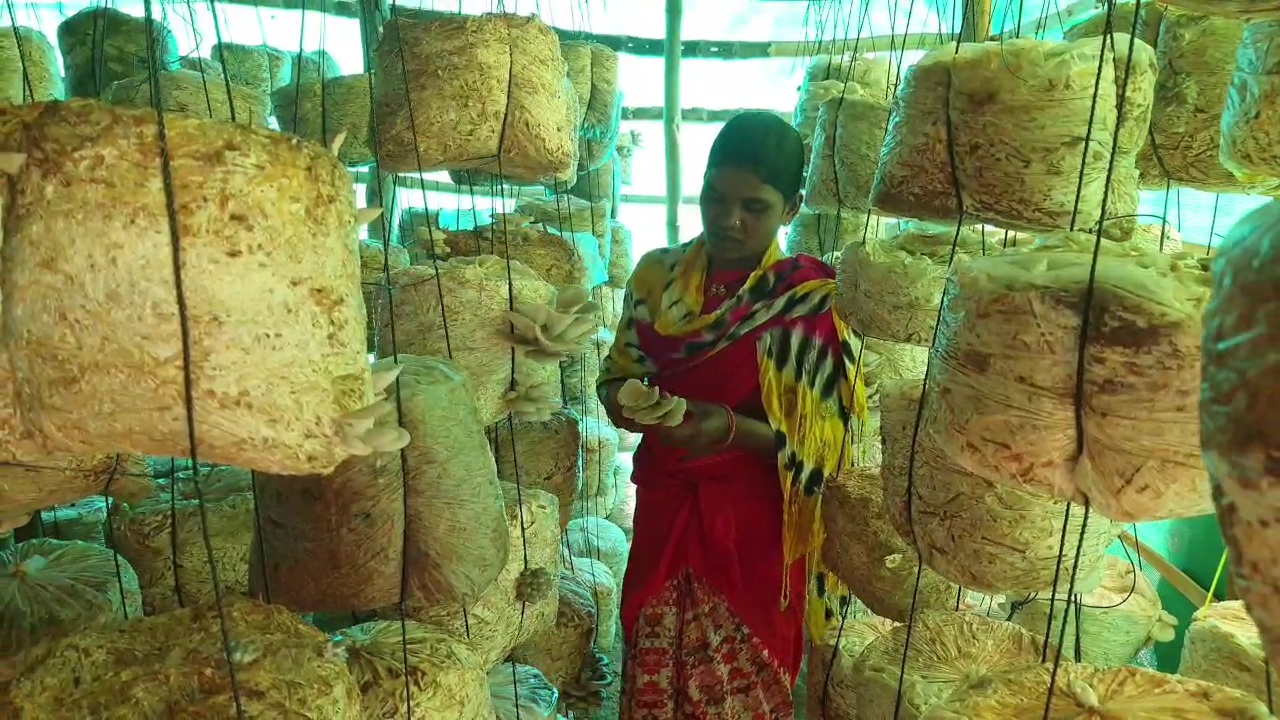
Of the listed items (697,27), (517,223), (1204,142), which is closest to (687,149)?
(697,27)

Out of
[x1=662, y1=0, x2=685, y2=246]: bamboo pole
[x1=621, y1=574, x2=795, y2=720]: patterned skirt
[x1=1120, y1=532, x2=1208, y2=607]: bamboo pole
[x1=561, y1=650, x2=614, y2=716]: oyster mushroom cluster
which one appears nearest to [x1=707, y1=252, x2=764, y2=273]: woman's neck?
[x1=621, y1=574, x2=795, y2=720]: patterned skirt

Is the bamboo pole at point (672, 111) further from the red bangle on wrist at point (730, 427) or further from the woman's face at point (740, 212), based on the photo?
the red bangle on wrist at point (730, 427)

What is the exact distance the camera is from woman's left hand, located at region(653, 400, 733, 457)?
4.53 ft

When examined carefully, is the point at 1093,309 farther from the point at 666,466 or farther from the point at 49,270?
the point at 666,466

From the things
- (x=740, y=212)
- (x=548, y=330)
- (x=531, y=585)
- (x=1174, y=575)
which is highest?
(x=740, y=212)

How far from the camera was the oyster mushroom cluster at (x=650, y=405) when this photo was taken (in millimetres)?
1289

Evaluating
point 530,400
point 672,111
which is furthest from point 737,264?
point 672,111

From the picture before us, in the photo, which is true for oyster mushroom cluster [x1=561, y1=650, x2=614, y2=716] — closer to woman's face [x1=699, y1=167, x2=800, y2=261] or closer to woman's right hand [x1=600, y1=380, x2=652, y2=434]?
woman's right hand [x1=600, y1=380, x2=652, y2=434]

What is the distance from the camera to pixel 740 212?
1.42m

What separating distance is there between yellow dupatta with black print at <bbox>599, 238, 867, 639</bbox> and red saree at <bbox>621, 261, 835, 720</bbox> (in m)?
0.03

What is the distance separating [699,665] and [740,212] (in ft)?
2.52

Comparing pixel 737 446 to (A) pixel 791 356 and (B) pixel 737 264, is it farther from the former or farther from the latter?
(B) pixel 737 264

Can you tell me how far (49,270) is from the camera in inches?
20.1

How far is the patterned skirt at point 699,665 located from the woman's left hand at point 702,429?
10.3 inches
